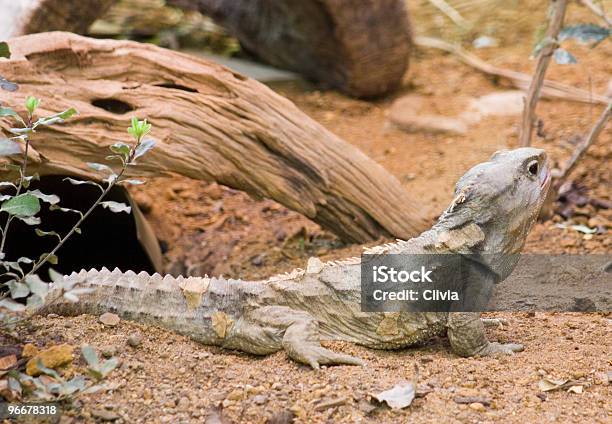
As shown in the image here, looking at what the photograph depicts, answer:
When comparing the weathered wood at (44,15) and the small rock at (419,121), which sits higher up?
the weathered wood at (44,15)

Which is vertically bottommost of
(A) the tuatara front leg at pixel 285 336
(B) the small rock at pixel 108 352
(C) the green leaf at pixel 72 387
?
(A) the tuatara front leg at pixel 285 336

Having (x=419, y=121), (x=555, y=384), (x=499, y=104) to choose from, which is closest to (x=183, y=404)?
(x=555, y=384)

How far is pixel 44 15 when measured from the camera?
629 centimetres

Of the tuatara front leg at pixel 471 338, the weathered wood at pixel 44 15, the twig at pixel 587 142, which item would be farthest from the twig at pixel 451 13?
the tuatara front leg at pixel 471 338

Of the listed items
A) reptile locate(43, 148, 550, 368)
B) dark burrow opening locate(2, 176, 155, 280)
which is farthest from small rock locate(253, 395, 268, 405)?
dark burrow opening locate(2, 176, 155, 280)

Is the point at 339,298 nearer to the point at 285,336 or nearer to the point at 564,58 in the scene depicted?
the point at 285,336

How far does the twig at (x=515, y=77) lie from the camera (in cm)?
861

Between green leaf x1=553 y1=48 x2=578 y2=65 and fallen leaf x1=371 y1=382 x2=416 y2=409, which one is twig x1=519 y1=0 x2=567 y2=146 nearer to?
green leaf x1=553 y1=48 x2=578 y2=65

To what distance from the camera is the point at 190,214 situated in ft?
24.9

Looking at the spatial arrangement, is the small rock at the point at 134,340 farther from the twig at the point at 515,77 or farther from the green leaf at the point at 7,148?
the twig at the point at 515,77

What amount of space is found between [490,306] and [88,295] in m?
2.57

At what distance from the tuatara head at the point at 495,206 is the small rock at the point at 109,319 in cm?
192

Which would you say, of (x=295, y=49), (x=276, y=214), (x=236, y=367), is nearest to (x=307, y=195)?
(x=276, y=214)

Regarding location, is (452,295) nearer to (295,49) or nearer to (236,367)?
(236,367)
